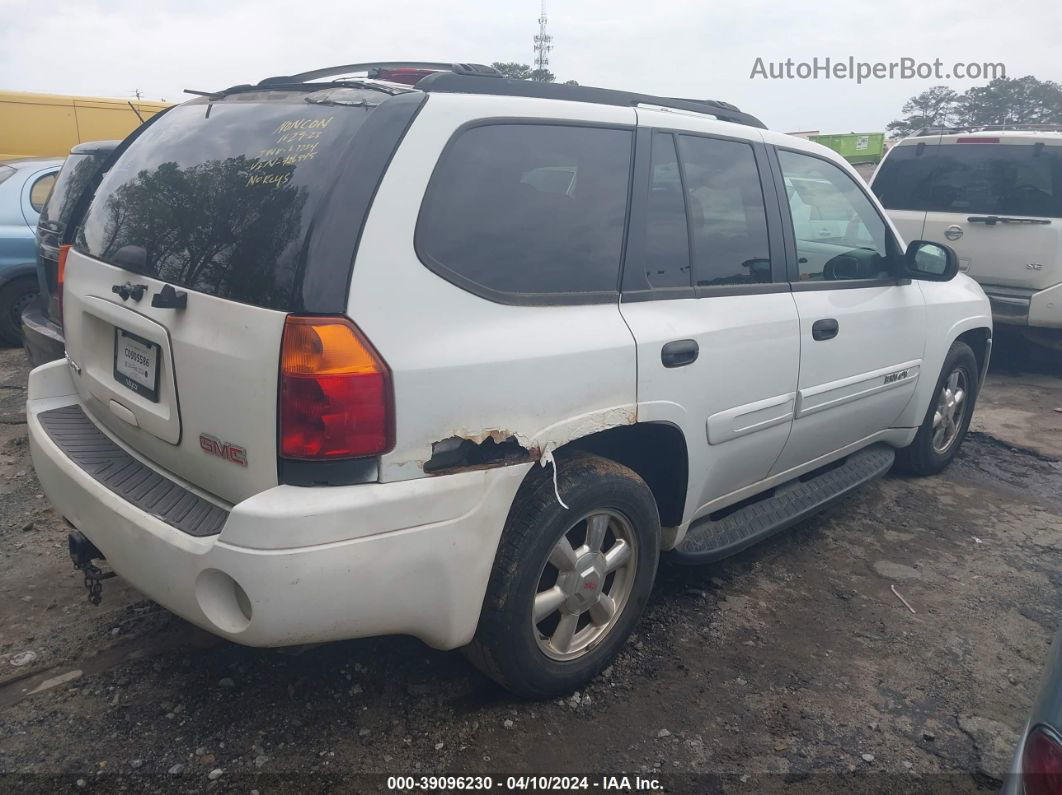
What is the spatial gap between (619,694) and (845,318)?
183 centimetres

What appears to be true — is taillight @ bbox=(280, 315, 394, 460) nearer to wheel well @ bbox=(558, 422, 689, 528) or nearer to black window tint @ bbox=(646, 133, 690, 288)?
wheel well @ bbox=(558, 422, 689, 528)

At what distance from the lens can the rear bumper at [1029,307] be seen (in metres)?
6.52

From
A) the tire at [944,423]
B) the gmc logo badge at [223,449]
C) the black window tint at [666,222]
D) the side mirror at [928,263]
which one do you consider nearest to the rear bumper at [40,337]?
the gmc logo badge at [223,449]

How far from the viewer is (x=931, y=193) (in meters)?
7.07

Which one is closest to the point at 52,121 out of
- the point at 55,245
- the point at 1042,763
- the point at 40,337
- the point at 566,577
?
the point at 55,245

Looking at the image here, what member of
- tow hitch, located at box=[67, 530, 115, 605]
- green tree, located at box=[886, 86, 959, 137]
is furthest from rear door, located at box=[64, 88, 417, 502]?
green tree, located at box=[886, 86, 959, 137]

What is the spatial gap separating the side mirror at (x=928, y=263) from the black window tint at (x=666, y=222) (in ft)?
5.19

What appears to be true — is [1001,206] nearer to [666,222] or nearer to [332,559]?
[666,222]

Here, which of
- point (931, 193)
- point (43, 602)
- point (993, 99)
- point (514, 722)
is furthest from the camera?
point (993, 99)

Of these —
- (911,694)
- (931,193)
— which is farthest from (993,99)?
(911,694)

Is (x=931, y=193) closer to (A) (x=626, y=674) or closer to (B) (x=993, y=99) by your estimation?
(A) (x=626, y=674)

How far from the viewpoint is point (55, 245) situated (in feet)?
15.0

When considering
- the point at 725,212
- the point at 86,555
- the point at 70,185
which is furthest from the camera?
the point at 70,185

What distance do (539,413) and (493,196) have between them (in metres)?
0.62
